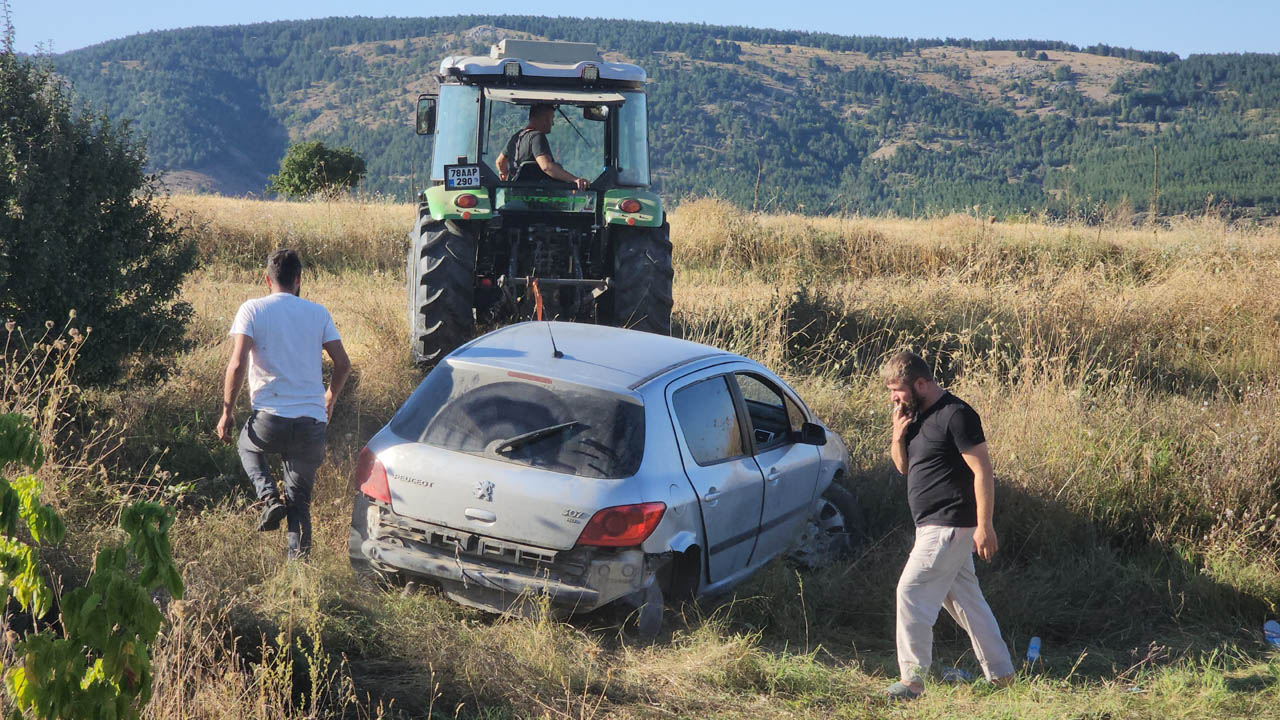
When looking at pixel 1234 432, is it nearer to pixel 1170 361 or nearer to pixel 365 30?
pixel 1170 361

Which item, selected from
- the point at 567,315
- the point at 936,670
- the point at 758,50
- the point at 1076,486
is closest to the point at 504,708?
A: the point at 936,670

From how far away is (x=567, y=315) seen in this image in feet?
29.4

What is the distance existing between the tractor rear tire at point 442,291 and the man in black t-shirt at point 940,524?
4433 millimetres

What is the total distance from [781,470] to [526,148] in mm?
4621

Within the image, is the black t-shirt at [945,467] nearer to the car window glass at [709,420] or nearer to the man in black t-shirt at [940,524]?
the man in black t-shirt at [940,524]

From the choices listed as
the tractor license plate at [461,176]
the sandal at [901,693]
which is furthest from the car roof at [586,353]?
the tractor license plate at [461,176]

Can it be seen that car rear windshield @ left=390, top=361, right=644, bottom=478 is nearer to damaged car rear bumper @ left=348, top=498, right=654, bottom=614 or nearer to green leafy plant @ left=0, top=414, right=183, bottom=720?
damaged car rear bumper @ left=348, top=498, right=654, bottom=614

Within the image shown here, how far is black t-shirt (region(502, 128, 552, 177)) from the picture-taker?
9.30m

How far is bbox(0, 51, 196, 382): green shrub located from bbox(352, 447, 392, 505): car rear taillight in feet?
9.59

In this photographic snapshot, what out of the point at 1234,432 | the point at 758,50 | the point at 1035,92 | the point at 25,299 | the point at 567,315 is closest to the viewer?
the point at 25,299

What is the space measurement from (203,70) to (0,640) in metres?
125

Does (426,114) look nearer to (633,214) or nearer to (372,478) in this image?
(633,214)

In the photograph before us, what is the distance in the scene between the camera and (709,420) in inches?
219

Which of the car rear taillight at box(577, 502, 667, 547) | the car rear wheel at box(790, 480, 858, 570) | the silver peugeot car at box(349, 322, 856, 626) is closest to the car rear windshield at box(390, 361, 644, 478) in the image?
the silver peugeot car at box(349, 322, 856, 626)
